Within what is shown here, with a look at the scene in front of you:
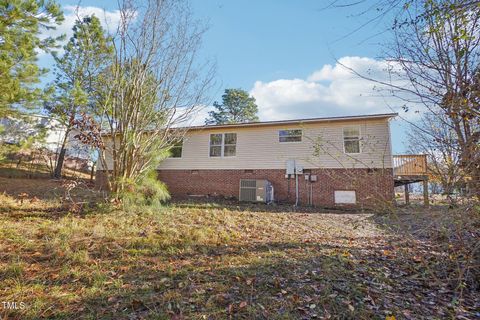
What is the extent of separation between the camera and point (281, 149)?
40.0 feet

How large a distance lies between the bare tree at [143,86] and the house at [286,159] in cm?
416

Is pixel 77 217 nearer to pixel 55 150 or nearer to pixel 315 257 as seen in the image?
pixel 315 257

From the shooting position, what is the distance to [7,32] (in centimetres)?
647

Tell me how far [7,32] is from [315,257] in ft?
29.1

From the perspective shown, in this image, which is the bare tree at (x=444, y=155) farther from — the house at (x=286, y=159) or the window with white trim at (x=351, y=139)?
the window with white trim at (x=351, y=139)

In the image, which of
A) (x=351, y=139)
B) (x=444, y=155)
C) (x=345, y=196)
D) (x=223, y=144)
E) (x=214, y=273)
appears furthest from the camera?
(x=223, y=144)

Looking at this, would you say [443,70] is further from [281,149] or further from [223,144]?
[223,144]

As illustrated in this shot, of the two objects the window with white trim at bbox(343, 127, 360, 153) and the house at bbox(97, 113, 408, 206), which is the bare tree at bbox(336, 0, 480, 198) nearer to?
the house at bbox(97, 113, 408, 206)

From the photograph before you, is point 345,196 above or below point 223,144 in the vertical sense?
below

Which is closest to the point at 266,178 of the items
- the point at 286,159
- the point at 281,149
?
the point at 286,159

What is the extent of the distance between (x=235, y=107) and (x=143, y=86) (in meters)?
22.3

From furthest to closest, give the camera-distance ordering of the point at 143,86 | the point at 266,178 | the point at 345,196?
the point at 266,178 → the point at 345,196 → the point at 143,86

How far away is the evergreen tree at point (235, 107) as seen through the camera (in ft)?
92.0

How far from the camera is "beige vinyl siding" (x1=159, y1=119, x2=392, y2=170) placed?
10766 millimetres
